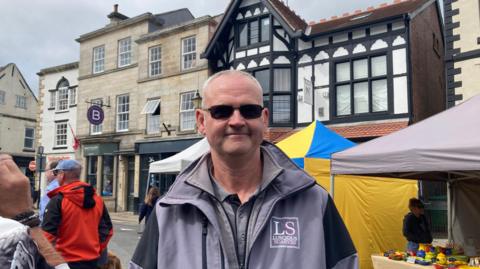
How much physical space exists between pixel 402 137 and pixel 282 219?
4.64m

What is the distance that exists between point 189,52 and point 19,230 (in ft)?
65.5

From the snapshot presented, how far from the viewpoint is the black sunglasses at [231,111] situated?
1920mm

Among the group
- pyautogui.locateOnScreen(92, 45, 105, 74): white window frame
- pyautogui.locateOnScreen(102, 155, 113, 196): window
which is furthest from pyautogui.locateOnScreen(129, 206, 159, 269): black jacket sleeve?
pyautogui.locateOnScreen(92, 45, 105, 74): white window frame

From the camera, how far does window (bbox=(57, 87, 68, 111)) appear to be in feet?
86.2

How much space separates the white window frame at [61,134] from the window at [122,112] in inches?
187

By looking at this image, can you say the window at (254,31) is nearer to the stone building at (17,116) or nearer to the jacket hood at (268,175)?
the jacket hood at (268,175)

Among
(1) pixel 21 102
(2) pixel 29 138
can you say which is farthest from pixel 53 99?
(1) pixel 21 102

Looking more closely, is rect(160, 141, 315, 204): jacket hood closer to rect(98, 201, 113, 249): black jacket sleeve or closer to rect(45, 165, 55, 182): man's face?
rect(98, 201, 113, 249): black jacket sleeve

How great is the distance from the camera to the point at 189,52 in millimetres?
20828

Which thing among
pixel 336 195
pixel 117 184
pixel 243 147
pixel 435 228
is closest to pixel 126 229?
pixel 117 184

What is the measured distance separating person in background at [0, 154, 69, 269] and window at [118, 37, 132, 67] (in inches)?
895

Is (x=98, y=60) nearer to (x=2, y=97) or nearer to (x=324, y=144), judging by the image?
(x=2, y=97)

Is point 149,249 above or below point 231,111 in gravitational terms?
below

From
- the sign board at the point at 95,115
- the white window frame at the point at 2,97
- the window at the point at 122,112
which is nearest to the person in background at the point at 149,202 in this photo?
the sign board at the point at 95,115
